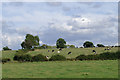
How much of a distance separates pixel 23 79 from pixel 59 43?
118592mm

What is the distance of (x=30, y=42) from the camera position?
100 m

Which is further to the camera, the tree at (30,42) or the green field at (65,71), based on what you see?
the tree at (30,42)

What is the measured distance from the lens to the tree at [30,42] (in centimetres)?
9903

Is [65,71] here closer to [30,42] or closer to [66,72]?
[66,72]

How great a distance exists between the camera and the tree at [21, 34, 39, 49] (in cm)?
9903

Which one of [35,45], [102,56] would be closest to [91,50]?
[102,56]

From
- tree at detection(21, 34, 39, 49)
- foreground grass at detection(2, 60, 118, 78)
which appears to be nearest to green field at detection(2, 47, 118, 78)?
foreground grass at detection(2, 60, 118, 78)

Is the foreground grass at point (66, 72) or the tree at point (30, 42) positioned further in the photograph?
the tree at point (30, 42)

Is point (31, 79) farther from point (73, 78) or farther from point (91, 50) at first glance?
point (91, 50)

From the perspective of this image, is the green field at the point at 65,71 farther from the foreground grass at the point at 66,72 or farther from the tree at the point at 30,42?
the tree at the point at 30,42

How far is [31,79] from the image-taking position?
19516mm

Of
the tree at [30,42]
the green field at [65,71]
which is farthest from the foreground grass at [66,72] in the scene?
the tree at [30,42]

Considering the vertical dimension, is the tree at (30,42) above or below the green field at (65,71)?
above

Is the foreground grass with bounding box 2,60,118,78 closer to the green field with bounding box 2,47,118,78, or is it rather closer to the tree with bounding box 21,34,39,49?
the green field with bounding box 2,47,118,78
